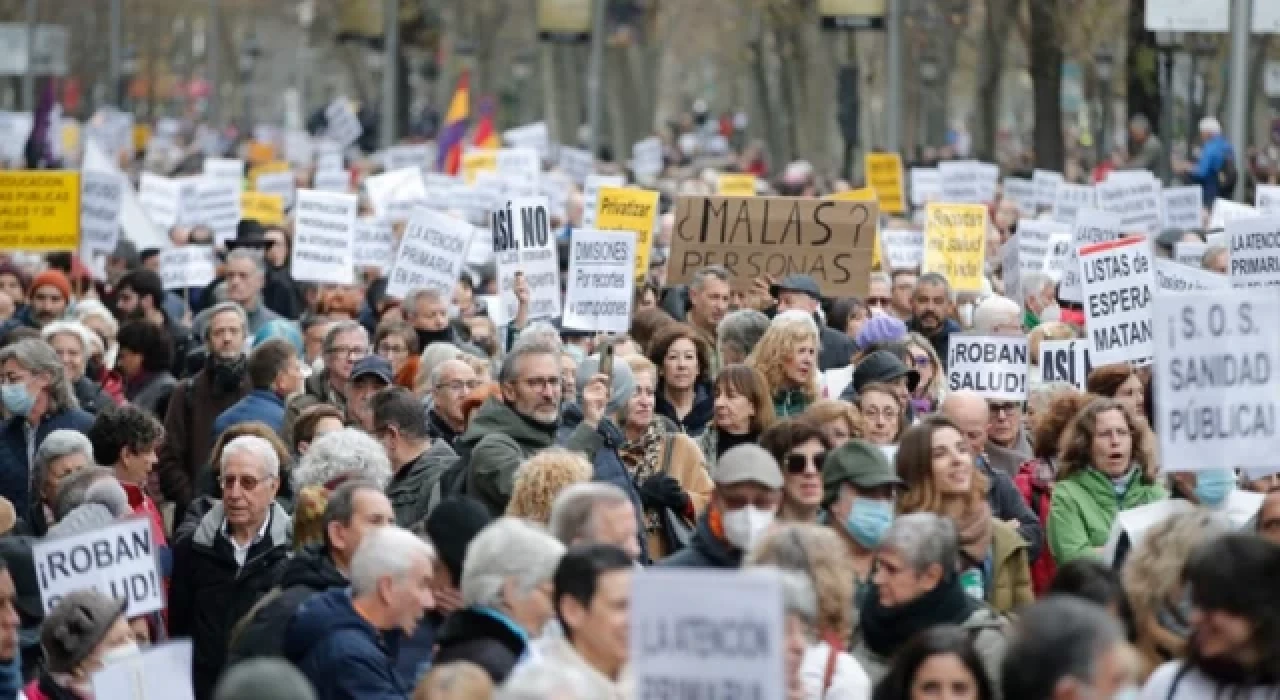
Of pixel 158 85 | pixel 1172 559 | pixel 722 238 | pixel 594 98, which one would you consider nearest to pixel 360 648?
pixel 1172 559

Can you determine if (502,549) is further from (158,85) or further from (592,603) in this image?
(158,85)

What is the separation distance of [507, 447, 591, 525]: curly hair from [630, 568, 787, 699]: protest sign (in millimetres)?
A: 3356

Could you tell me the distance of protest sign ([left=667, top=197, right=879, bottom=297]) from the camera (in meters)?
19.0

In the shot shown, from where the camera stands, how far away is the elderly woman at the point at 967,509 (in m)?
10.8

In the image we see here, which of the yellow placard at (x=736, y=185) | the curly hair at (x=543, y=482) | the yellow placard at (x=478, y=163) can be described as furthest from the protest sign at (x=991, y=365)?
the yellow placard at (x=478, y=163)

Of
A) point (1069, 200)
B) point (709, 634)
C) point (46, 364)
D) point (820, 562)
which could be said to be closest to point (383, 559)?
point (820, 562)

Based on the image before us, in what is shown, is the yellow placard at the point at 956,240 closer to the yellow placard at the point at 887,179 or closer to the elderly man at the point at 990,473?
the elderly man at the point at 990,473

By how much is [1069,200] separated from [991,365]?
1190 centimetres

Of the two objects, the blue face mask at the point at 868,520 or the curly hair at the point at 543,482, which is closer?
the curly hair at the point at 543,482

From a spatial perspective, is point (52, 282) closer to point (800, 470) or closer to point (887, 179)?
point (800, 470)

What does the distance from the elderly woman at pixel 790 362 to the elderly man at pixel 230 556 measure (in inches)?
112

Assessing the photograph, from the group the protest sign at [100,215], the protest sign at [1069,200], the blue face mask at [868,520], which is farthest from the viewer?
the protest sign at [1069,200]

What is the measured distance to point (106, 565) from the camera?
1030 centimetres

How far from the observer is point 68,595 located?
32.1ft
